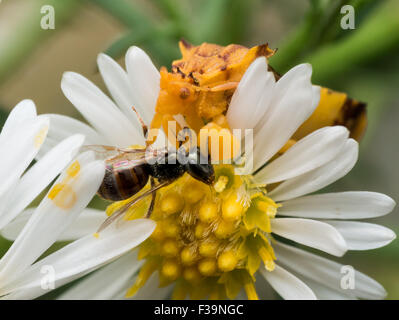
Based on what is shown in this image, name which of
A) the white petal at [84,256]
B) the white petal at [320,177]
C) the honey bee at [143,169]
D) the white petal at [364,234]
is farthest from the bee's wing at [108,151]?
the white petal at [364,234]

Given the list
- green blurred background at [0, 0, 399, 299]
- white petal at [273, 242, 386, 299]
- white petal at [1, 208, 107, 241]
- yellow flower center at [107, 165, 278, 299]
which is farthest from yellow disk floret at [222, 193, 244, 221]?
green blurred background at [0, 0, 399, 299]

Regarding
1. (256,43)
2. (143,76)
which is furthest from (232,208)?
(256,43)

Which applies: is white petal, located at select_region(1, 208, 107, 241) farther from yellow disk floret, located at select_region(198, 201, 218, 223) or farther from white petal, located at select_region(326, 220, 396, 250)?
white petal, located at select_region(326, 220, 396, 250)

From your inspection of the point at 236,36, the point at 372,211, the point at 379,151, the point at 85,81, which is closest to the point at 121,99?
the point at 85,81

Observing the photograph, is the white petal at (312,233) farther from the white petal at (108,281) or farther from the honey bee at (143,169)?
the white petal at (108,281)

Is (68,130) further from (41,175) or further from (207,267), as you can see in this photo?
(207,267)

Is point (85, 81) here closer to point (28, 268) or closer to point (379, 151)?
point (28, 268)
